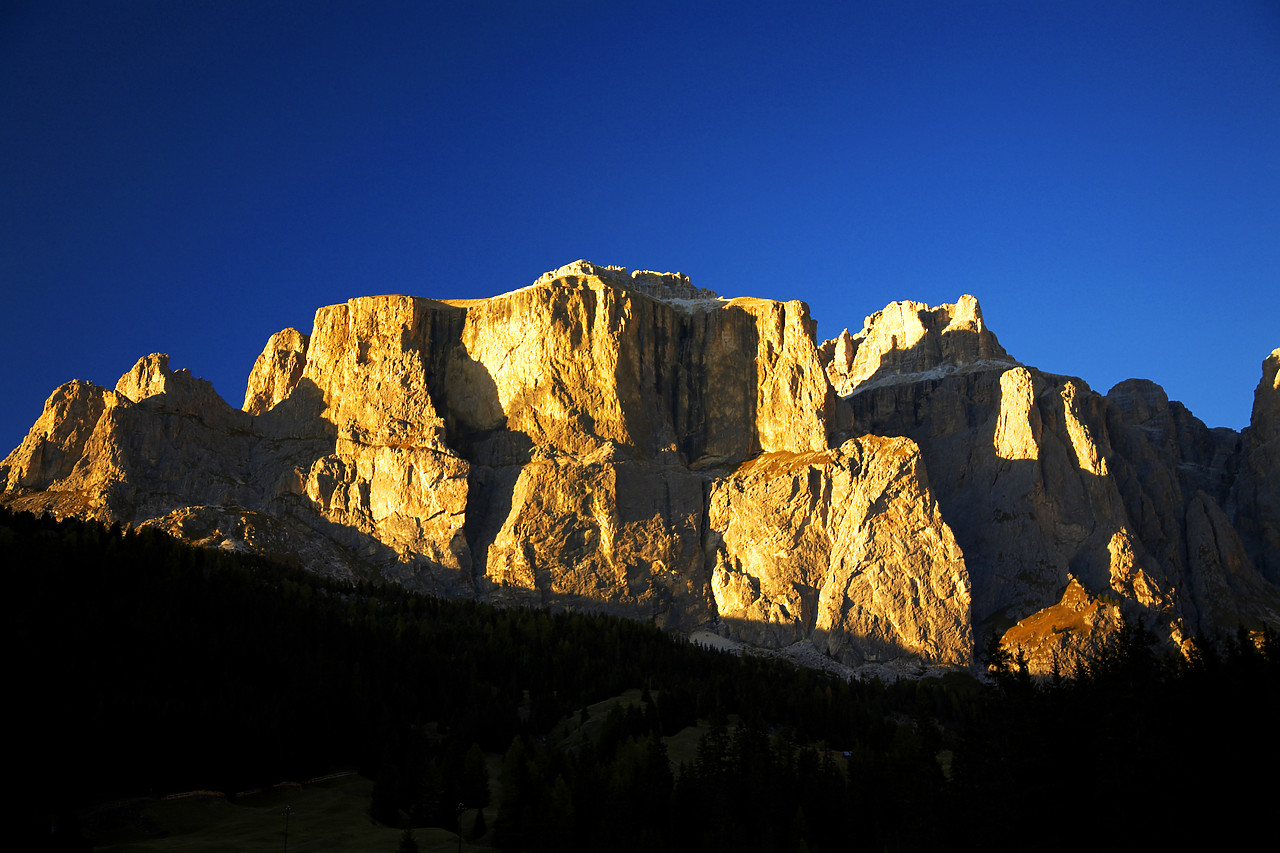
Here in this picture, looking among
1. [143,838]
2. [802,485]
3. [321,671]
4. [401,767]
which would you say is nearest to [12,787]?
[143,838]

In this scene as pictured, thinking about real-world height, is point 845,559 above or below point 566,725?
above

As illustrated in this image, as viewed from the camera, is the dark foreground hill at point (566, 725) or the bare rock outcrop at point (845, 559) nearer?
the dark foreground hill at point (566, 725)

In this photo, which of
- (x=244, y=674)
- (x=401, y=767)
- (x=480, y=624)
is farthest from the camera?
(x=480, y=624)

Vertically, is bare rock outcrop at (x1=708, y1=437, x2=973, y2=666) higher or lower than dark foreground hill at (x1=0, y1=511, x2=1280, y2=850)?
higher

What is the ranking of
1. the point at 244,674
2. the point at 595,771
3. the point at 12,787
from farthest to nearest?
the point at 244,674
the point at 595,771
the point at 12,787

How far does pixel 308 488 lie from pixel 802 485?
81.6 m

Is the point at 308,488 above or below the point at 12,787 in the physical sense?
above

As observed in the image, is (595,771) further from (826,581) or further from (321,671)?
(826,581)

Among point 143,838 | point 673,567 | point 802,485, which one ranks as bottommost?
point 143,838

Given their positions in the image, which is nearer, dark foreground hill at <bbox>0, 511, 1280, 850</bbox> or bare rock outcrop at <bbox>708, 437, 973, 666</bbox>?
dark foreground hill at <bbox>0, 511, 1280, 850</bbox>

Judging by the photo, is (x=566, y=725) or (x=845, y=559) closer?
(x=566, y=725)

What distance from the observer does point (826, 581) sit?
186 metres

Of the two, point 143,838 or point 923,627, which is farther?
point 923,627

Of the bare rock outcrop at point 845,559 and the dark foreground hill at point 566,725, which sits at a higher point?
the bare rock outcrop at point 845,559
